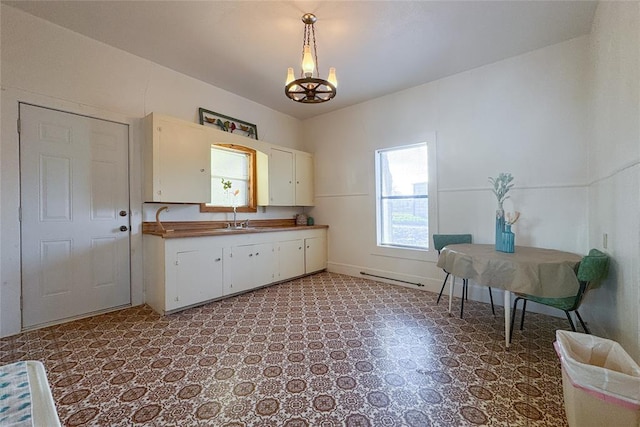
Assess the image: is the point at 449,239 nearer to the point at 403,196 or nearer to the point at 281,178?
the point at 403,196

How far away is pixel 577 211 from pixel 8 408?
4144 millimetres

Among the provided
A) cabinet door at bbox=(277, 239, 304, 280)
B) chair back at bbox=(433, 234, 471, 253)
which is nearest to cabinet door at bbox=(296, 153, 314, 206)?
cabinet door at bbox=(277, 239, 304, 280)

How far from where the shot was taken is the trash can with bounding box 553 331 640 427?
3.63 ft

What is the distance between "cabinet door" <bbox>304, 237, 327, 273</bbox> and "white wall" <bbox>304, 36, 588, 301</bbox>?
391mm

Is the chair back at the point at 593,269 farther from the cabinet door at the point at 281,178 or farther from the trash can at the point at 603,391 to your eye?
the cabinet door at the point at 281,178

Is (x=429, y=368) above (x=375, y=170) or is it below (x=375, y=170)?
below

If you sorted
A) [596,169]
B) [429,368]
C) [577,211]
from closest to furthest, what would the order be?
[429,368]
[596,169]
[577,211]

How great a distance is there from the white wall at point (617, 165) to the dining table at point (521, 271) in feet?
0.95

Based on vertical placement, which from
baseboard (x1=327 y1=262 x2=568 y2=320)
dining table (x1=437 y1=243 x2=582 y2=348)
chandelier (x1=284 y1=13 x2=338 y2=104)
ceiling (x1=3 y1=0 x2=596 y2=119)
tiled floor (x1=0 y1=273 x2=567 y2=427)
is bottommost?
tiled floor (x1=0 y1=273 x2=567 y2=427)

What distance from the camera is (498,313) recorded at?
293 centimetres

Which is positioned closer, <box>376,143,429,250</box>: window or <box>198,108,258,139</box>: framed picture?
<box>198,108,258,139</box>: framed picture

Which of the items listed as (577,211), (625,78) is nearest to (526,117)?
(577,211)

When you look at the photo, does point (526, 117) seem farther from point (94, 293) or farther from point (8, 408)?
point (94, 293)

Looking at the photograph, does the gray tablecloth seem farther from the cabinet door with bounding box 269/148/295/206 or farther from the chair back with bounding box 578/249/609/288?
the cabinet door with bounding box 269/148/295/206
